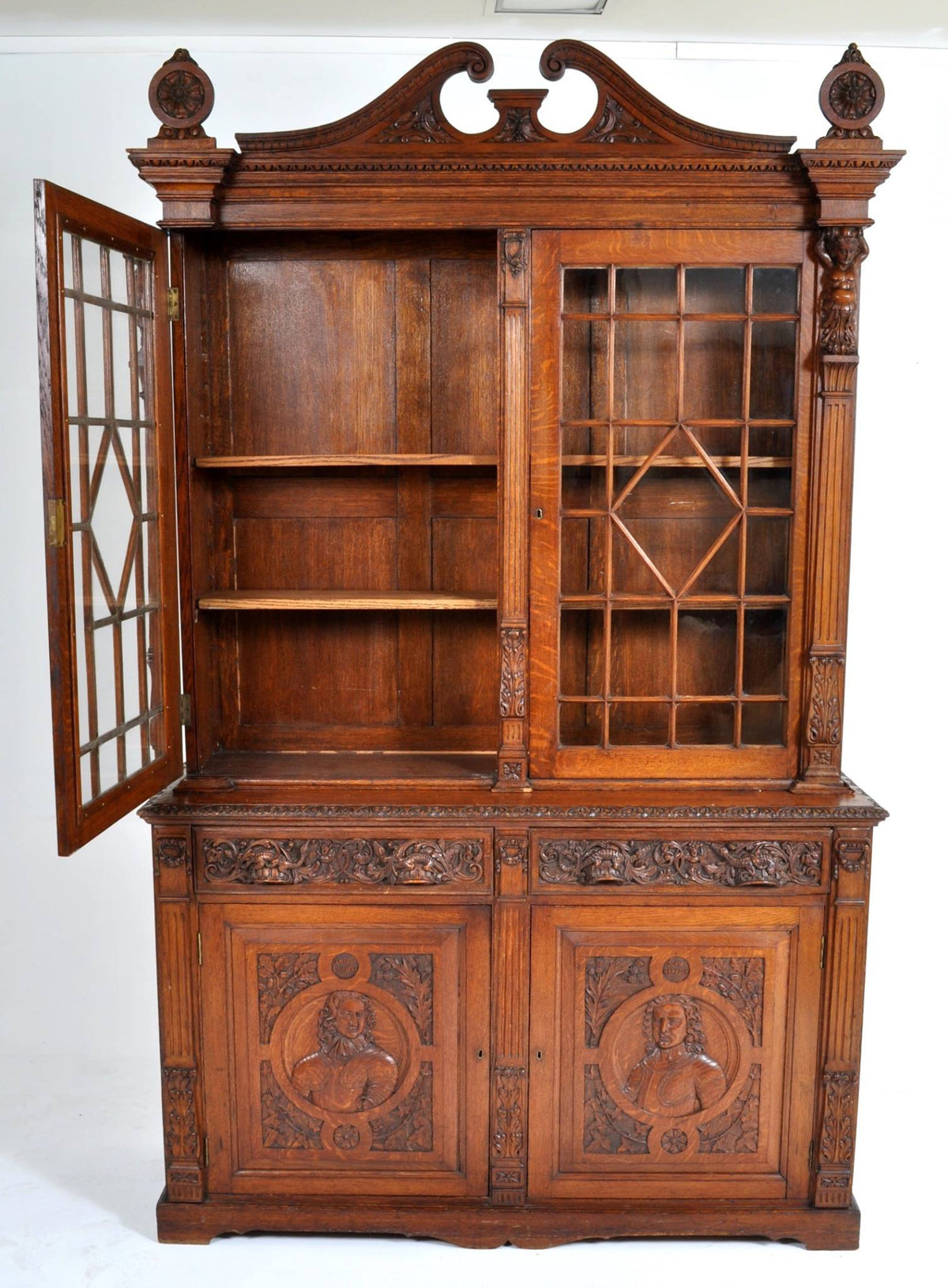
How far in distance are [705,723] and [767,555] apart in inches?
16.0

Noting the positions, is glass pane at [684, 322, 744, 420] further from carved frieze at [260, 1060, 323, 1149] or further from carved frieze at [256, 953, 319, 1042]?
carved frieze at [260, 1060, 323, 1149]

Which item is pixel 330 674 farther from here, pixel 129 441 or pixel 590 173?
pixel 590 173

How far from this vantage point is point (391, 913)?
9.36ft

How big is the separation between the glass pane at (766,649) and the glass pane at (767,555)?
0.05m

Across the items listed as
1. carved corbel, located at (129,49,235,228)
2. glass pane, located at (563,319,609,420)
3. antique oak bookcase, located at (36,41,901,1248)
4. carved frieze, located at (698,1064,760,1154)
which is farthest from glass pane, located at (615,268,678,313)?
carved frieze, located at (698,1064,760,1154)

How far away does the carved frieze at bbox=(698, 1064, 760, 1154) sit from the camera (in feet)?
9.53

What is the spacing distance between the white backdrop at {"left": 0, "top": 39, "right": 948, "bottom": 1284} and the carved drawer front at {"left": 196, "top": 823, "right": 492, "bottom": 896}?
3.16 ft

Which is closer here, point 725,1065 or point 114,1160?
point 725,1065

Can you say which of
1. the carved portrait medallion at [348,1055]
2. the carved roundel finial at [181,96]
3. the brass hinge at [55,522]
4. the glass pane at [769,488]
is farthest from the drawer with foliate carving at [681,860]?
the carved roundel finial at [181,96]

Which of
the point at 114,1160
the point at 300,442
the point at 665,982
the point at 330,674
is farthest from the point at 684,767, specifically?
the point at 114,1160

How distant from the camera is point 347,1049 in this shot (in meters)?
2.90

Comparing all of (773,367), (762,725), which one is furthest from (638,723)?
(773,367)

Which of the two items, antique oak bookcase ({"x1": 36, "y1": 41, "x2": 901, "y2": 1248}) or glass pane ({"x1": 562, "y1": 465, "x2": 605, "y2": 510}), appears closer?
antique oak bookcase ({"x1": 36, "y1": 41, "x2": 901, "y2": 1248})

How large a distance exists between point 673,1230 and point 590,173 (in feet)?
7.74
